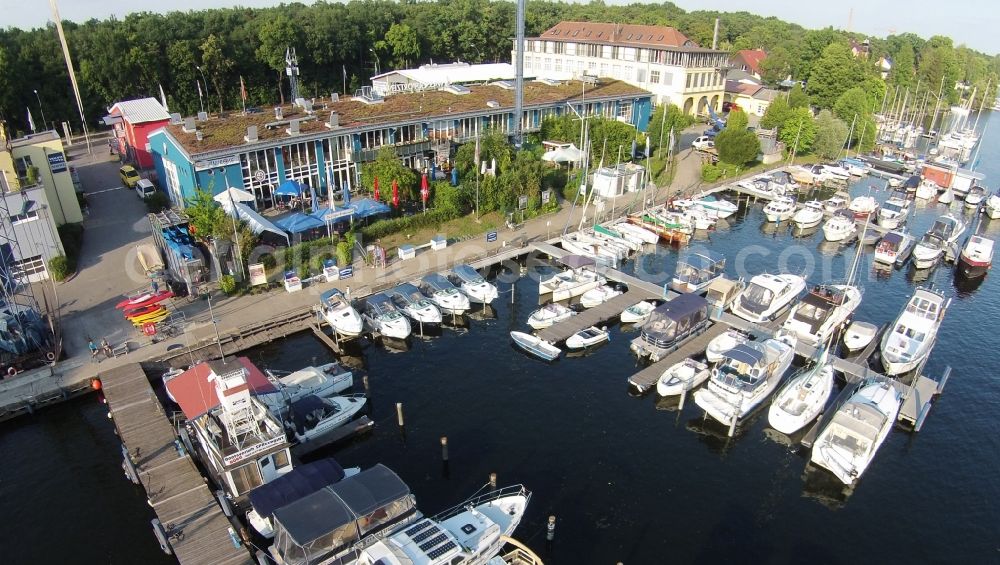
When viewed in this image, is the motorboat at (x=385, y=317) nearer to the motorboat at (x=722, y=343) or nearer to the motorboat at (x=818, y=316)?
the motorboat at (x=722, y=343)

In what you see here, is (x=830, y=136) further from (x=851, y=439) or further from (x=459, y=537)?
(x=459, y=537)

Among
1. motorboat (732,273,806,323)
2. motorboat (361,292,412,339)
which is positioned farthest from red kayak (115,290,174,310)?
motorboat (732,273,806,323)

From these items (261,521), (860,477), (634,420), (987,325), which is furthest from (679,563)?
(987,325)

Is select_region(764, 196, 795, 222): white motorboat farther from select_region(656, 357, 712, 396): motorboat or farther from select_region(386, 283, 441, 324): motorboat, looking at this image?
select_region(386, 283, 441, 324): motorboat

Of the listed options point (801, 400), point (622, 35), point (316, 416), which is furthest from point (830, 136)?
point (316, 416)

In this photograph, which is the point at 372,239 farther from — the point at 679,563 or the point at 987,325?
the point at 987,325

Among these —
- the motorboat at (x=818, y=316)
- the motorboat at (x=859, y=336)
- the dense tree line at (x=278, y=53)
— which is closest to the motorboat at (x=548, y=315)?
the motorboat at (x=818, y=316)

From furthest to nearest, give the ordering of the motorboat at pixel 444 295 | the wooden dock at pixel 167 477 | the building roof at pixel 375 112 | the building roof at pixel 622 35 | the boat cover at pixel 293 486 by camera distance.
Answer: the building roof at pixel 622 35, the building roof at pixel 375 112, the motorboat at pixel 444 295, the boat cover at pixel 293 486, the wooden dock at pixel 167 477
